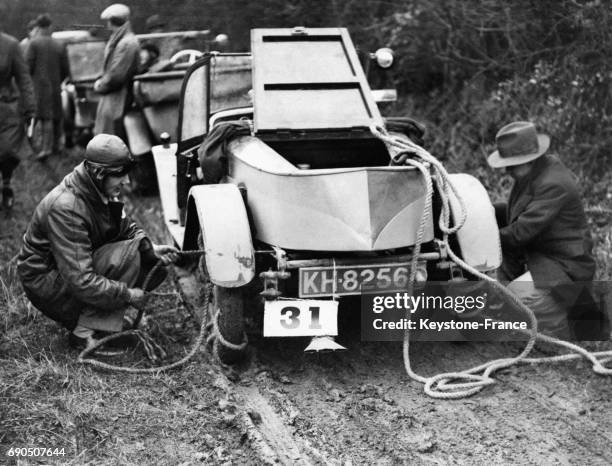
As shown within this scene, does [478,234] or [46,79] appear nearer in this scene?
[478,234]

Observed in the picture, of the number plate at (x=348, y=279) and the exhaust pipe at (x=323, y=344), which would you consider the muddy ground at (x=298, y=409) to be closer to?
the exhaust pipe at (x=323, y=344)

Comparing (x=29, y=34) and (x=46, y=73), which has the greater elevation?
(x=29, y=34)

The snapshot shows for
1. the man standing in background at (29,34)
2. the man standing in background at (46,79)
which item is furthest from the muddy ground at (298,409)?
the man standing in background at (29,34)

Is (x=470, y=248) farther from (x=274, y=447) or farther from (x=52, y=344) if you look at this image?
(x=52, y=344)

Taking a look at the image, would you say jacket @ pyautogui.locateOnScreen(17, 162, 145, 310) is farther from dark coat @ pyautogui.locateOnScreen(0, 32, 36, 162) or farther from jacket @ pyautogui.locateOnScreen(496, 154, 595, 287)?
dark coat @ pyautogui.locateOnScreen(0, 32, 36, 162)

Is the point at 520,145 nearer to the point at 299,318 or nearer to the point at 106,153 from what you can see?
the point at 299,318

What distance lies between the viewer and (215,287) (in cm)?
540

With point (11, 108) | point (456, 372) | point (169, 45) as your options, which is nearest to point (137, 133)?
point (11, 108)

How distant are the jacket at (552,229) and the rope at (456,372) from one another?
558 mm

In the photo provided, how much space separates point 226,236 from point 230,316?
0.47 m

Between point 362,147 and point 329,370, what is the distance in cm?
165

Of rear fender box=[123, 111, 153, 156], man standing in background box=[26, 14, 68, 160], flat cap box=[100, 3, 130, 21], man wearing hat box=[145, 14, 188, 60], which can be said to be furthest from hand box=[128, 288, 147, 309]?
man standing in background box=[26, 14, 68, 160]

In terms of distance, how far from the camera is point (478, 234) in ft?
18.2

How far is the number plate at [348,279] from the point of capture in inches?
202
